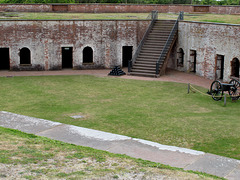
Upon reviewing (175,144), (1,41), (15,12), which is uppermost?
A: (15,12)

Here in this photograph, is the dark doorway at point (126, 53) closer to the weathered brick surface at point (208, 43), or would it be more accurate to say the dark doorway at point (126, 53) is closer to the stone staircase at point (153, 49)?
the stone staircase at point (153, 49)

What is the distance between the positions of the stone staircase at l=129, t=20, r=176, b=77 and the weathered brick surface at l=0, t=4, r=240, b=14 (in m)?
8.04

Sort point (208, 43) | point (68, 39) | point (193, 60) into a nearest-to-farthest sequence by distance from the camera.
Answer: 1. point (208, 43)
2. point (193, 60)
3. point (68, 39)

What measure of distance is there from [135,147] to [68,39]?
16.1 metres

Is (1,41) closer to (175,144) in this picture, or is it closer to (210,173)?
(175,144)

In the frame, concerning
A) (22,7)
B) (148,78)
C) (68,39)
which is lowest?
(148,78)

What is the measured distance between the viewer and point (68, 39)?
24672 mm

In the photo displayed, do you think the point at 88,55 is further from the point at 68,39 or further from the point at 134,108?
the point at 134,108

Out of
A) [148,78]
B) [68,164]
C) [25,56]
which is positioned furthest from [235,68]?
[68,164]

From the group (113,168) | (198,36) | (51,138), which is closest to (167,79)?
(198,36)

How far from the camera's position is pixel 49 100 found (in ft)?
53.9

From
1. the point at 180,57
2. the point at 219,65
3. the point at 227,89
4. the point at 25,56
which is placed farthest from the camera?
the point at 25,56

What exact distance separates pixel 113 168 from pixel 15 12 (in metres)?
25.3

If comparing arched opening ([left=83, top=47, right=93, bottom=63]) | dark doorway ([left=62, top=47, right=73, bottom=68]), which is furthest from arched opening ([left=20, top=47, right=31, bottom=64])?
arched opening ([left=83, top=47, right=93, bottom=63])
